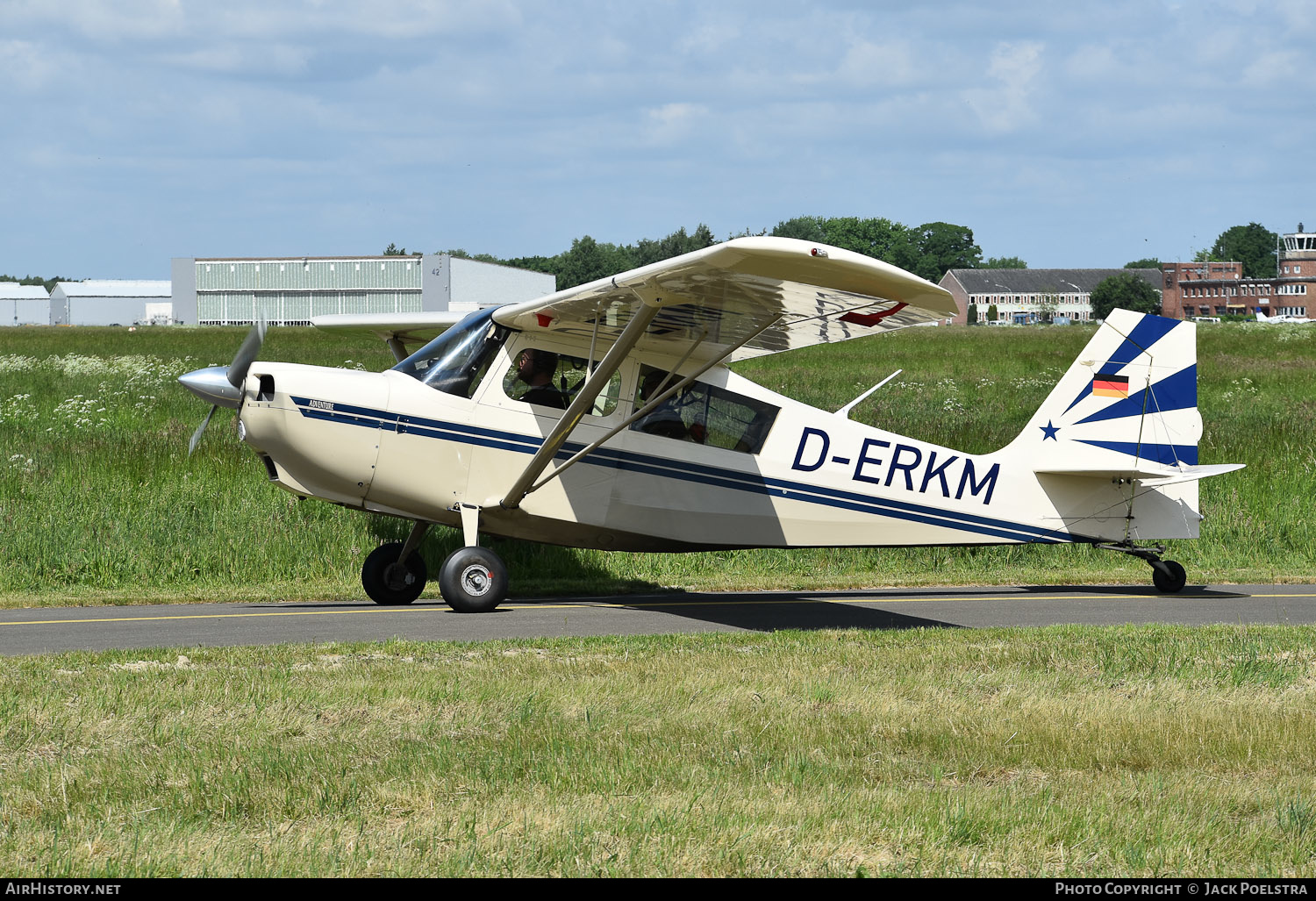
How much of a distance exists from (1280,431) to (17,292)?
171 meters

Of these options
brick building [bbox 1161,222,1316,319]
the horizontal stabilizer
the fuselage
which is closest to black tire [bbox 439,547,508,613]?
the fuselage

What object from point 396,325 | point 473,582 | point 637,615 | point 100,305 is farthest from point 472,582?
point 100,305

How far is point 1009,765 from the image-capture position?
5.48 meters

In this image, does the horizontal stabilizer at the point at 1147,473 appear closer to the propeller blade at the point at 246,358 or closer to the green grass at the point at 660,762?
the green grass at the point at 660,762

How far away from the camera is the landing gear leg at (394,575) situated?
1162cm

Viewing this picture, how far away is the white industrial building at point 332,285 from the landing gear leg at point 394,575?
97561 millimetres

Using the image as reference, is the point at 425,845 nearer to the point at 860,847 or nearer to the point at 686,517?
the point at 860,847

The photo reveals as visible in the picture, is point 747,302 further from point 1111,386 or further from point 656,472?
point 1111,386

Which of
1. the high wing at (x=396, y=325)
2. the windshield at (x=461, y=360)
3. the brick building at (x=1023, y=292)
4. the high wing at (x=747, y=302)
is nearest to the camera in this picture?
the high wing at (x=747, y=302)

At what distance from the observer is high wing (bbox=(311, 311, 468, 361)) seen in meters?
13.0

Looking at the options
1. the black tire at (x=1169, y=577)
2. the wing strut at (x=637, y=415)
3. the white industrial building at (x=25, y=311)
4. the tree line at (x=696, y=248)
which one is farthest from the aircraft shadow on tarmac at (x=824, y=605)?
the white industrial building at (x=25, y=311)

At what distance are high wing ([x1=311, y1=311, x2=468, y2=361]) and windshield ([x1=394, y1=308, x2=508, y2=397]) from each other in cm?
181

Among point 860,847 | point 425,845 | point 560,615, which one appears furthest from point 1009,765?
point 560,615

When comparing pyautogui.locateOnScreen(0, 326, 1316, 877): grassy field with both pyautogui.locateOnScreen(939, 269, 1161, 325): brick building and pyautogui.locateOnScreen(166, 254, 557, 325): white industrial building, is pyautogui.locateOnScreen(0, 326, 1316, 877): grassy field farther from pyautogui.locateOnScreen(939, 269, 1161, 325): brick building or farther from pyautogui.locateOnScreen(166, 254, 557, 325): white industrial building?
pyautogui.locateOnScreen(939, 269, 1161, 325): brick building
